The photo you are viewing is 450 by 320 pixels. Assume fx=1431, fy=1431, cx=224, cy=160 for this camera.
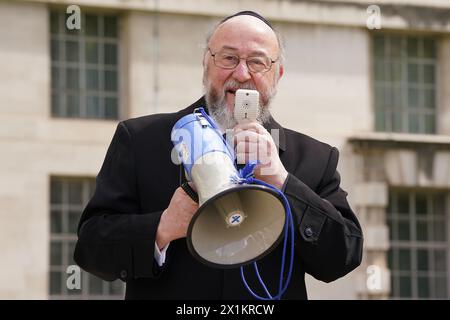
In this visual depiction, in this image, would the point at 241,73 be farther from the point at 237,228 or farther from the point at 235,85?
the point at 237,228

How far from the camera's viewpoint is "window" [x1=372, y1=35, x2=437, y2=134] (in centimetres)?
2419

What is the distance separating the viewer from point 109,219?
5773 mm

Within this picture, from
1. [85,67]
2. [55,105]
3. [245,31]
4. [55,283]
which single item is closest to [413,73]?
[85,67]

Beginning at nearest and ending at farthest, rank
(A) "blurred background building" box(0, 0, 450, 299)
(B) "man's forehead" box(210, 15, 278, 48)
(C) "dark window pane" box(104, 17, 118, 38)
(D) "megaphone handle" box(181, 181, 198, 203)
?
(D) "megaphone handle" box(181, 181, 198, 203), (B) "man's forehead" box(210, 15, 278, 48), (A) "blurred background building" box(0, 0, 450, 299), (C) "dark window pane" box(104, 17, 118, 38)

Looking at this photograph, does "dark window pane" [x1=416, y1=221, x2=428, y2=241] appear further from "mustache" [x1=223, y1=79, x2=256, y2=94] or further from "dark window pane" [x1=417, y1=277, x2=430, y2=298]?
"mustache" [x1=223, y1=79, x2=256, y2=94]

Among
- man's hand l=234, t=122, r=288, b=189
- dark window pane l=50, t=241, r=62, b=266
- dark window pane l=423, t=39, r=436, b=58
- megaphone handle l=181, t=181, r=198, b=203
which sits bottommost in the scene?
dark window pane l=50, t=241, r=62, b=266

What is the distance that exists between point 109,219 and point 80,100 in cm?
1693

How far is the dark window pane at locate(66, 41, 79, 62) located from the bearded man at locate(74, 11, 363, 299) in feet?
53.8

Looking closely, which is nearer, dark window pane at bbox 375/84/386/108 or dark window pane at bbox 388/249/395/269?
dark window pane at bbox 388/249/395/269

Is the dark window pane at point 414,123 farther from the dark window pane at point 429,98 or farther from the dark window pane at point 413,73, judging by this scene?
the dark window pane at point 413,73

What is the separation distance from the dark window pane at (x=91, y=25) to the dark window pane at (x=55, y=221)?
2.88 m

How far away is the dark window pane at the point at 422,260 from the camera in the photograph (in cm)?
2405

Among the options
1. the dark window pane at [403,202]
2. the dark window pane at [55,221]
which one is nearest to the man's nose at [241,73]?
the dark window pane at [55,221]

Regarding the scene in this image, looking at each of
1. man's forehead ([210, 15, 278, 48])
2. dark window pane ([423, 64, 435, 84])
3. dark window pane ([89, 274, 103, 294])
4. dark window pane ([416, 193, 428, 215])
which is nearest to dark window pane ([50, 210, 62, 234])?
dark window pane ([89, 274, 103, 294])
